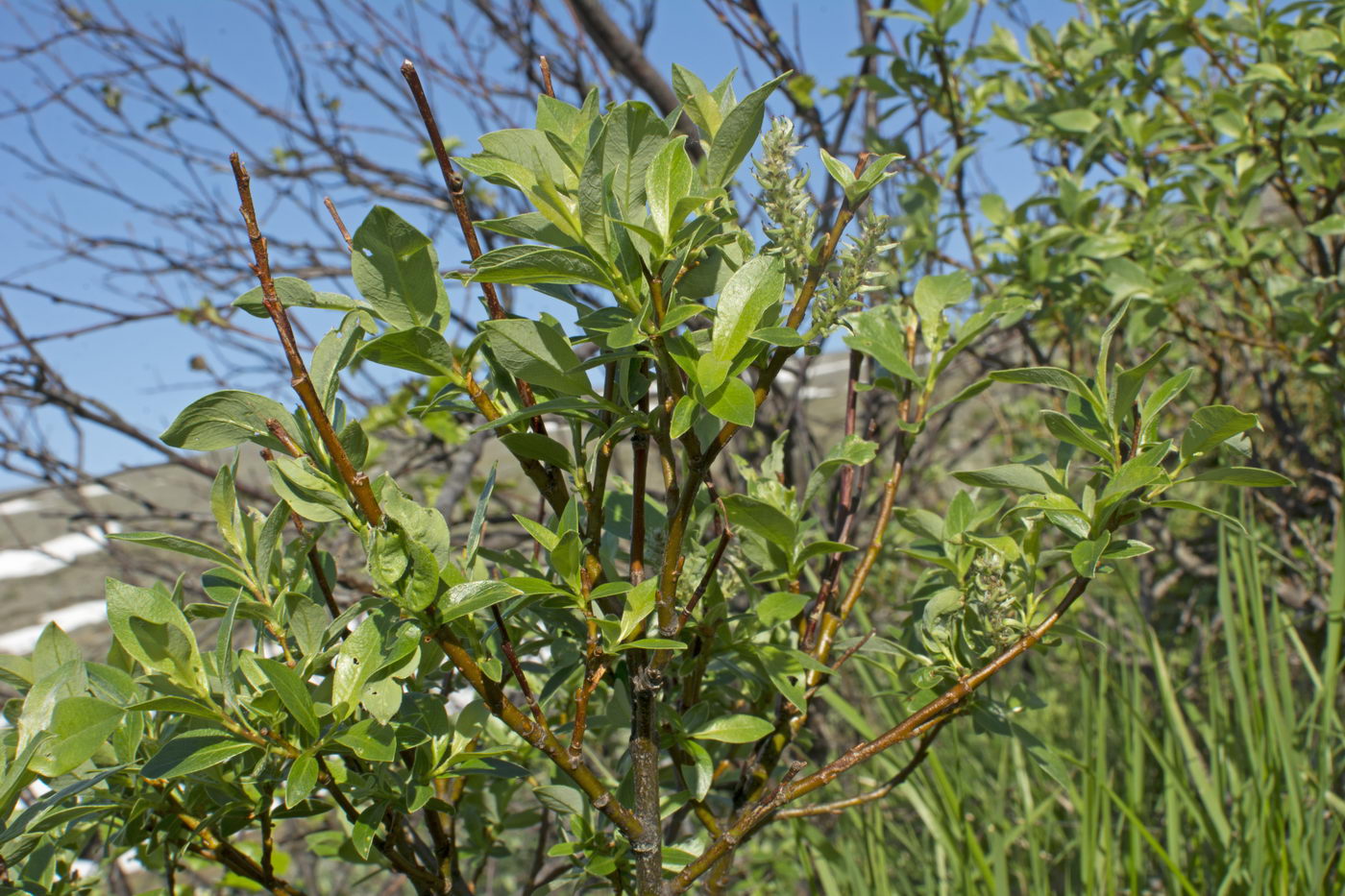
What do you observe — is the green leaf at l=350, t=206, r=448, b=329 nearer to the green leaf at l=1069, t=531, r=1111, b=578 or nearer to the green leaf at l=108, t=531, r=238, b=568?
the green leaf at l=108, t=531, r=238, b=568

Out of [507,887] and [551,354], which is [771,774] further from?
[507,887]

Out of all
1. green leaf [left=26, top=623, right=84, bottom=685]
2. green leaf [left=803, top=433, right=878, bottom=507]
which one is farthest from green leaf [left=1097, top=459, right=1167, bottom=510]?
green leaf [left=26, top=623, right=84, bottom=685]

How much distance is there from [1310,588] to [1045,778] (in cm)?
75

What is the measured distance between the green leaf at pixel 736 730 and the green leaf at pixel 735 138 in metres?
0.43

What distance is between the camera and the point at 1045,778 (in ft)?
7.59

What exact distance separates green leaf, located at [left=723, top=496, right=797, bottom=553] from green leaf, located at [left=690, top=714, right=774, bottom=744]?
15 centimetres

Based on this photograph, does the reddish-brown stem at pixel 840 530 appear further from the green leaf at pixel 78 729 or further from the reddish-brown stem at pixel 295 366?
the green leaf at pixel 78 729

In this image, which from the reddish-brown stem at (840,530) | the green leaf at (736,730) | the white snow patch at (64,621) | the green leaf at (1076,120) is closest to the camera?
the green leaf at (736,730)

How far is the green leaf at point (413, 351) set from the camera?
0.61 m

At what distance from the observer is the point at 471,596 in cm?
60

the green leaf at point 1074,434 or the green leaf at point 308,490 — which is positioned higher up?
the green leaf at point 308,490

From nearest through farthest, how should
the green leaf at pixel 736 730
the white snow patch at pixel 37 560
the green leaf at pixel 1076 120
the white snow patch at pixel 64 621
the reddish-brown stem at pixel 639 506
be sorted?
the reddish-brown stem at pixel 639 506 → the green leaf at pixel 736 730 → the green leaf at pixel 1076 120 → the white snow patch at pixel 64 621 → the white snow patch at pixel 37 560

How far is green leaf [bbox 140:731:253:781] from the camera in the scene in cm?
59

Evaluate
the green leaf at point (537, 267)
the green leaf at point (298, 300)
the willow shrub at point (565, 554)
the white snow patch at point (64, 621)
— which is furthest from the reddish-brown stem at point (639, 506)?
the white snow patch at point (64, 621)
